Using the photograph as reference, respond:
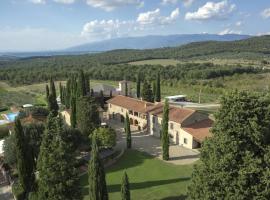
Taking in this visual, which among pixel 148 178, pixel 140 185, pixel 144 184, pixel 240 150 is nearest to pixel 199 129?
pixel 148 178

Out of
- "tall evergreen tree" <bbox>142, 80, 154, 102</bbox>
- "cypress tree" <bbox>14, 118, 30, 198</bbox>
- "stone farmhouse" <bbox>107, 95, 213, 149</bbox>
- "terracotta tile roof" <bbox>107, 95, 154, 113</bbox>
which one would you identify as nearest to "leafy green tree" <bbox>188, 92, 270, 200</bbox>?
"cypress tree" <bbox>14, 118, 30, 198</bbox>

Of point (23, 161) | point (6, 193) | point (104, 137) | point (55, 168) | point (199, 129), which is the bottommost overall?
point (6, 193)

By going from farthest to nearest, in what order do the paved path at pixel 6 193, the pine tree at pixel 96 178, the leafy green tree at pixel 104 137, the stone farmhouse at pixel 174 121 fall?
the stone farmhouse at pixel 174 121, the leafy green tree at pixel 104 137, the paved path at pixel 6 193, the pine tree at pixel 96 178

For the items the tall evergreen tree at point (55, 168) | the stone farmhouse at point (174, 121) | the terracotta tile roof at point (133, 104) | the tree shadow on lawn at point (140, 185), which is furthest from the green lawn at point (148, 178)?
the terracotta tile roof at point (133, 104)

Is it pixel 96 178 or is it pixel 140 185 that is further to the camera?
pixel 140 185

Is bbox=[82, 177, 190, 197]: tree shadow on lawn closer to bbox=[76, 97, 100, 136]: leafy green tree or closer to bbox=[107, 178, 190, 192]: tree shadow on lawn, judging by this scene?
bbox=[107, 178, 190, 192]: tree shadow on lawn

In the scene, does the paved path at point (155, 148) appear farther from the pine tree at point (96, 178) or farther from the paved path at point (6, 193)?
the paved path at point (6, 193)

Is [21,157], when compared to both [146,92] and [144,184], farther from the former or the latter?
[146,92]

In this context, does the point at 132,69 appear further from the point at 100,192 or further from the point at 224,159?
the point at 224,159
